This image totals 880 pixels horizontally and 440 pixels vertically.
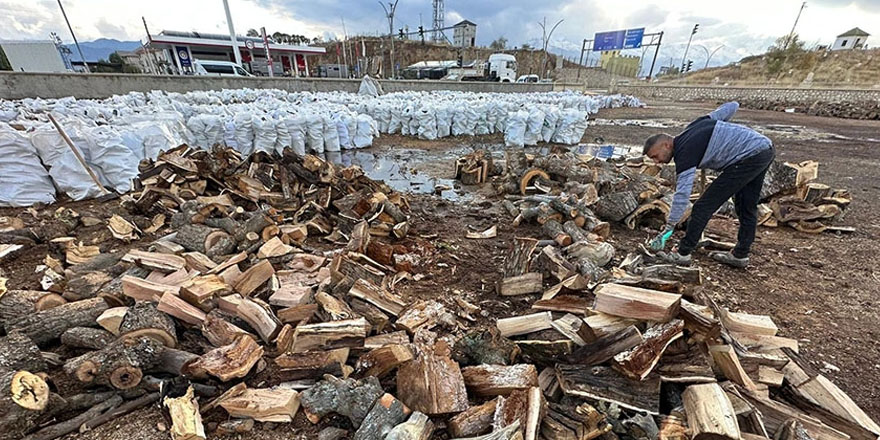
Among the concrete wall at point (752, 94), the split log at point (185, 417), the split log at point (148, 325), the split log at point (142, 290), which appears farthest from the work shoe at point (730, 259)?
the concrete wall at point (752, 94)

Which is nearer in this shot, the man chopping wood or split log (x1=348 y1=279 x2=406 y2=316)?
split log (x1=348 y1=279 x2=406 y2=316)

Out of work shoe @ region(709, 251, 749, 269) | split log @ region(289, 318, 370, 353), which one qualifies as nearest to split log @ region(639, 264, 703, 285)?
work shoe @ region(709, 251, 749, 269)

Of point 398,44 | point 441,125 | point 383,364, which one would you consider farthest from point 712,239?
point 398,44

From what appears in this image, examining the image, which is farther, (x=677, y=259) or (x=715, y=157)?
(x=677, y=259)

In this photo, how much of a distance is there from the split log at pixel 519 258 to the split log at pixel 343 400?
1.80 metres

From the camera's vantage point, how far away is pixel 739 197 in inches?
139

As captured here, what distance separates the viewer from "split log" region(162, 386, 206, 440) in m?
1.59

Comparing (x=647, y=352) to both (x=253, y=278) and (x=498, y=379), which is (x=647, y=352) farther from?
(x=253, y=278)

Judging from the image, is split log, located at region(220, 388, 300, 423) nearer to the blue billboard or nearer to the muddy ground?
the muddy ground

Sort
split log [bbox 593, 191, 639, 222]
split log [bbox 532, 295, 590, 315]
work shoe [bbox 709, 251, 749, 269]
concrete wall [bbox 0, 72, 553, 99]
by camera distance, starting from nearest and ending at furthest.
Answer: split log [bbox 532, 295, 590, 315] < work shoe [bbox 709, 251, 749, 269] < split log [bbox 593, 191, 639, 222] < concrete wall [bbox 0, 72, 553, 99]

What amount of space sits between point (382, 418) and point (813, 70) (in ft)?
163

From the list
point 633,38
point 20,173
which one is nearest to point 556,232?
point 20,173

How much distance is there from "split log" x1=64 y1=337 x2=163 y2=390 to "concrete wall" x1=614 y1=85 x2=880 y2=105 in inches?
1237

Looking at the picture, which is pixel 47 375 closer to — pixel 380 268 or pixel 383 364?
pixel 383 364
